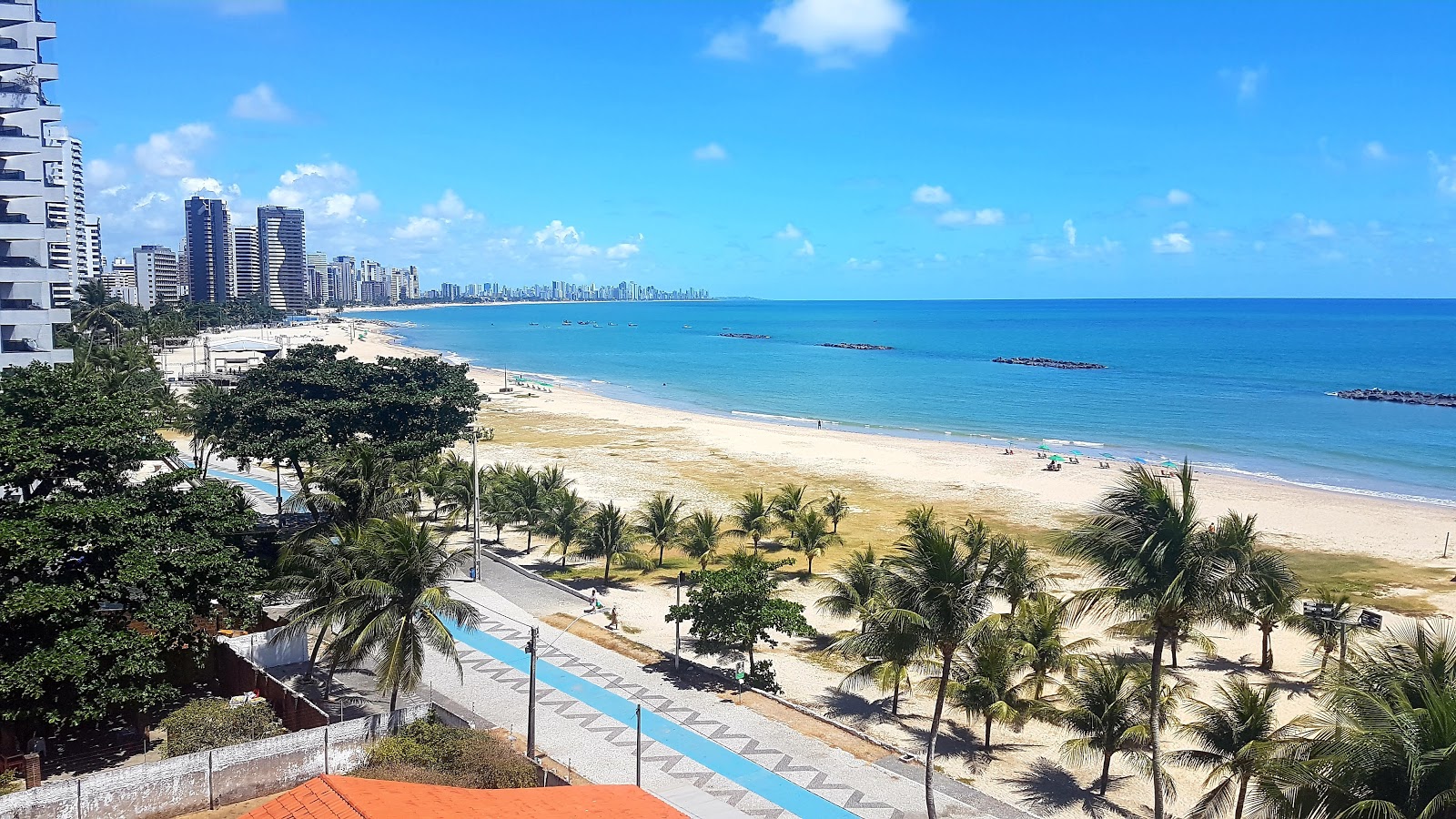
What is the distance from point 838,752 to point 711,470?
120 ft

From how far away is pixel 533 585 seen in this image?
100ft

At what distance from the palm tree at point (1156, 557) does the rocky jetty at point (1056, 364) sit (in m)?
119

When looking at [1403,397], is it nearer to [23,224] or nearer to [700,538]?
[700,538]

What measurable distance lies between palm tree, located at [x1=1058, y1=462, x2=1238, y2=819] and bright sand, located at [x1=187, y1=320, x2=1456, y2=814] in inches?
232

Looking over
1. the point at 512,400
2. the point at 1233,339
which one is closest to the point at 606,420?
the point at 512,400

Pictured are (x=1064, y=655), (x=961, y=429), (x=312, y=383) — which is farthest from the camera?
(x=961, y=429)

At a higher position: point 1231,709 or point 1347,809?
point 1347,809

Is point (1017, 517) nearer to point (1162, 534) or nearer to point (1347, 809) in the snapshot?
point (1162, 534)

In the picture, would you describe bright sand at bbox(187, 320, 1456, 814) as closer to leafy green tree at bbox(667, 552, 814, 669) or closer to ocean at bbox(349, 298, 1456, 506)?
leafy green tree at bbox(667, 552, 814, 669)

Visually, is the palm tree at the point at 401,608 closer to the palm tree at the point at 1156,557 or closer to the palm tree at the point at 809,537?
the palm tree at the point at 1156,557

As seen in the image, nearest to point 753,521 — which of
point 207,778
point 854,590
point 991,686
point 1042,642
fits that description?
point 854,590

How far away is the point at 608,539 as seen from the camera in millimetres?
31672

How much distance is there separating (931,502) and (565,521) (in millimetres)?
21476

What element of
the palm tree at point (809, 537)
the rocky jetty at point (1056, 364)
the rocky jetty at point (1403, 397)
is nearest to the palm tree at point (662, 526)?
the palm tree at point (809, 537)
